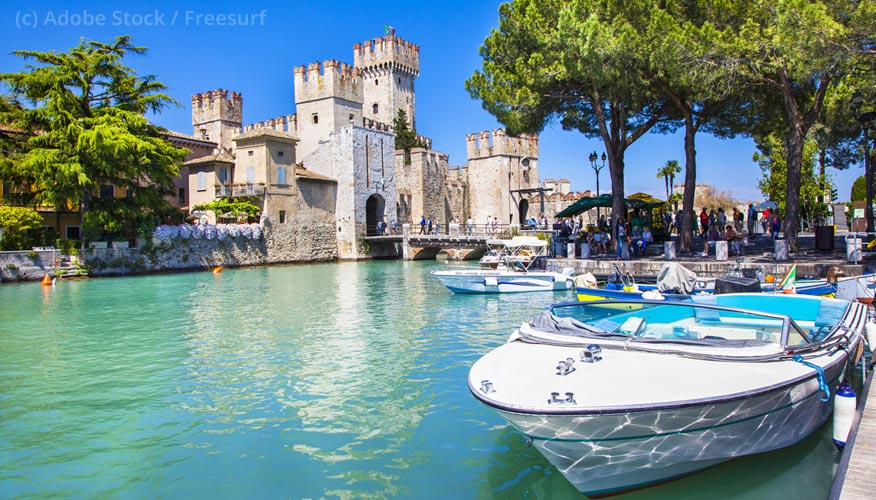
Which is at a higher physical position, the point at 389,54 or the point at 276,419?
the point at 389,54

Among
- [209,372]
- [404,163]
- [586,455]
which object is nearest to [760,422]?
[586,455]

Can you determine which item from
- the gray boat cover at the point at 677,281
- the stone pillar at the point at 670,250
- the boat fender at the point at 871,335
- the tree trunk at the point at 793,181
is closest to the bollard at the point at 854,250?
the tree trunk at the point at 793,181

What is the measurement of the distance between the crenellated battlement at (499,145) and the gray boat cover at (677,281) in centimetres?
3634

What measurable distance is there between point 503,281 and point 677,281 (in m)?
7.42

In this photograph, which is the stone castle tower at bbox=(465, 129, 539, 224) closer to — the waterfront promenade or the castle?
the castle

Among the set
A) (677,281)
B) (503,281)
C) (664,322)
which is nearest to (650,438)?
(664,322)

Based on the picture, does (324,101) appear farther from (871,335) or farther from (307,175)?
(871,335)

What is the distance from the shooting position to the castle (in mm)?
40562

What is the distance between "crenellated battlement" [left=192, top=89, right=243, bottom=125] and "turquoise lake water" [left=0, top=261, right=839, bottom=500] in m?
40.3

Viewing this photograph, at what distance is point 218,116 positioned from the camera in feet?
173

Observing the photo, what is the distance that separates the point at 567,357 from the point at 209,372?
6.40m

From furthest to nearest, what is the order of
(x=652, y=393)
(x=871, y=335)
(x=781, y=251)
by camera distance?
(x=781, y=251), (x=871, y=335), (x=652, y=393)

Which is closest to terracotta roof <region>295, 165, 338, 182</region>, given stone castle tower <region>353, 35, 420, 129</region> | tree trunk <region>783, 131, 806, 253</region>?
stone castle tower <region>353, 35, 420, 129</region>

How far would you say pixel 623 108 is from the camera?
2325 centimetres
